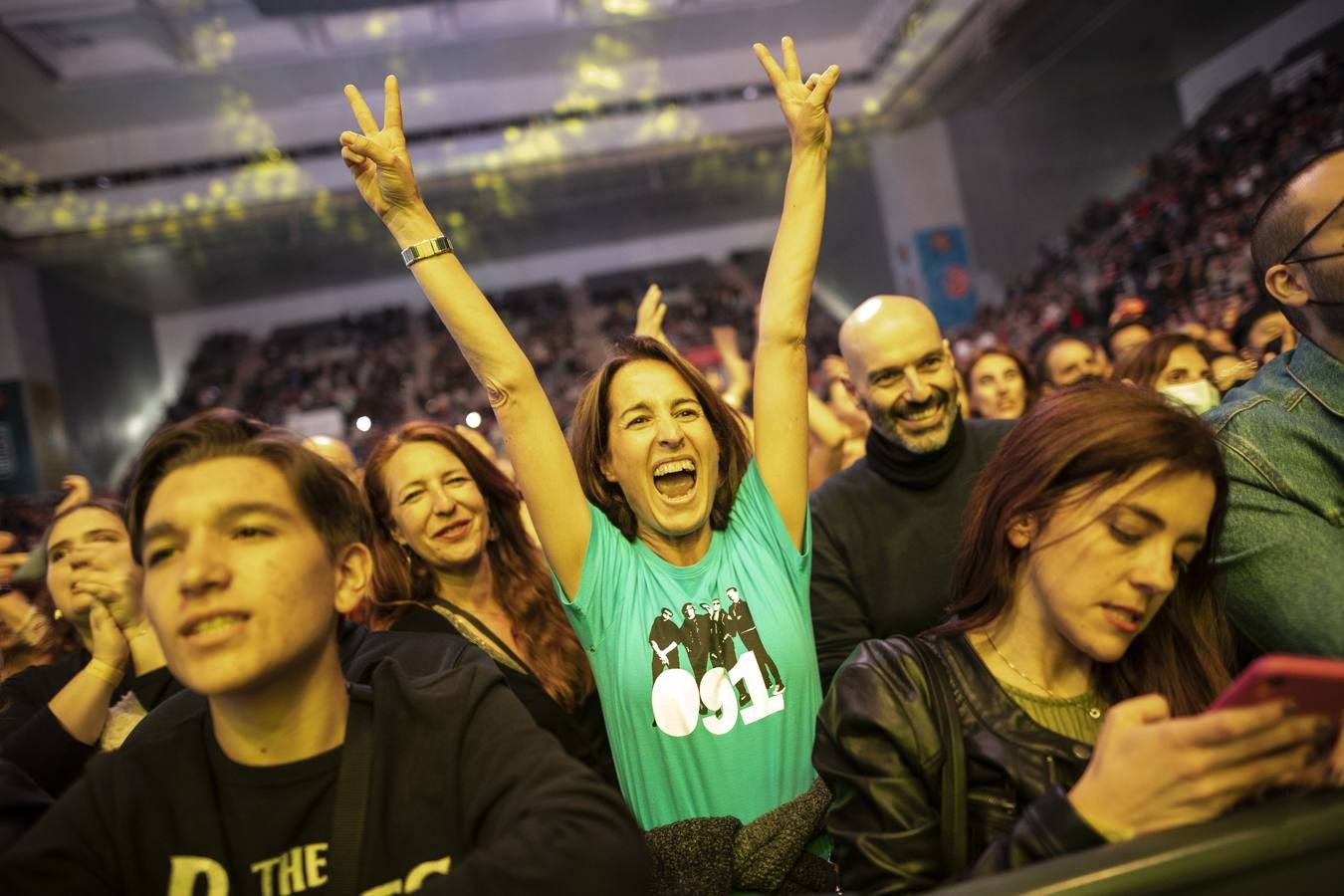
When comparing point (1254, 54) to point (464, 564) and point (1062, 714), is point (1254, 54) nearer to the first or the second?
point (464, 564)

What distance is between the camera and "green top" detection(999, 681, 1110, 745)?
113 cm

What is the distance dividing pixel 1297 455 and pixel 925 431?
36.3 inches

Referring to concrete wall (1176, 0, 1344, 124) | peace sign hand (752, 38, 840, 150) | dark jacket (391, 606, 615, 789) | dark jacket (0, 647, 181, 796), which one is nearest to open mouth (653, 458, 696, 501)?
dark jacket (391, 606, 615, 789)

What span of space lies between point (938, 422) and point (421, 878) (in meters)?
1.58

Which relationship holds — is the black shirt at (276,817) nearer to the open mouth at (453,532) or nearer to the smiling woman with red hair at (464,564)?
the smiling woman with red hair at (464,564)

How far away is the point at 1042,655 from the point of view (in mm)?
1169

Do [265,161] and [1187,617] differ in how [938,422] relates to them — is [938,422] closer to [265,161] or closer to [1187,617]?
[1187,617]

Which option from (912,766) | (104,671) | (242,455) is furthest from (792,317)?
(104,671)

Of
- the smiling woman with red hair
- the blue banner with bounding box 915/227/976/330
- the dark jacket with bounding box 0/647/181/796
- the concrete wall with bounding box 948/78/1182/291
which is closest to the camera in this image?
the dark jacket with bounding box 0/647/181/796

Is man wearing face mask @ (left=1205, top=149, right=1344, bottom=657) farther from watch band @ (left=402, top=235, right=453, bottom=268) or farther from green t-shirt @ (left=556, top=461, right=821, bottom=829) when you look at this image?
watch band @ (left=402, top=235, right=453, bottom=268)

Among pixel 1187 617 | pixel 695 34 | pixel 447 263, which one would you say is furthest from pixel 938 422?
pixel 695 34

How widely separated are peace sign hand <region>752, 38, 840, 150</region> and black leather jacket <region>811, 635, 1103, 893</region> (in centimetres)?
108

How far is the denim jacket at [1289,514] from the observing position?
49.2 inches

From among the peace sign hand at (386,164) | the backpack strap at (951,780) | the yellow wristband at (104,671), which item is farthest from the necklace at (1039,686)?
the yellow wristband at (104,671)
